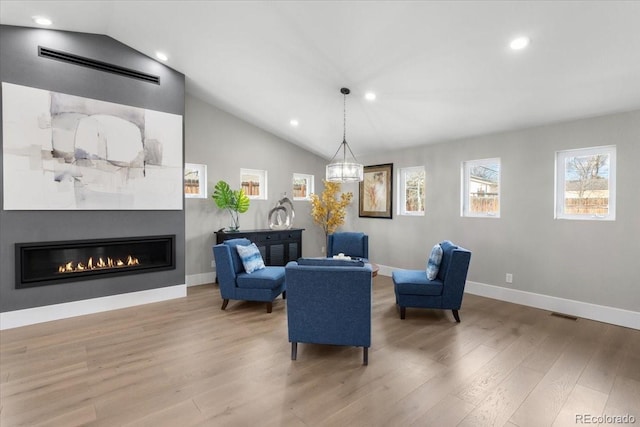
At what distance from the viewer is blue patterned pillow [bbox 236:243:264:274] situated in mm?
4098

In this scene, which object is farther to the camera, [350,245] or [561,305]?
[350,245]

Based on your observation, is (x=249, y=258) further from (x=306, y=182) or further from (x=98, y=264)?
(x=306, y=182)

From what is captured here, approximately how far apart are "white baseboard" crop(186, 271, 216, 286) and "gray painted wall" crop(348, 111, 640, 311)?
3.64m

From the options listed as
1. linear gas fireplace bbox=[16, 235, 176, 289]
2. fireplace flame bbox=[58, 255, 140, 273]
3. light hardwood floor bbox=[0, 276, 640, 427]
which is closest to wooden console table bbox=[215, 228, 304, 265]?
linear gas fireplace bbox=[16, 235, 176, 289]

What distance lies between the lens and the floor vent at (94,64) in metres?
3.67

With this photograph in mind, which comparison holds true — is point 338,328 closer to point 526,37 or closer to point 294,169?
point 526,37

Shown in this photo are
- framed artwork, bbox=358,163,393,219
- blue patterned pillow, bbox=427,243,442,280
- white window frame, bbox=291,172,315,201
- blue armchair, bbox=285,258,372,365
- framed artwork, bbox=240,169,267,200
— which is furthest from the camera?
white window frame, bbox=291,172,315,201

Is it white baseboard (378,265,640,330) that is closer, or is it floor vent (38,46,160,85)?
white baseboard (378,265,640,330)

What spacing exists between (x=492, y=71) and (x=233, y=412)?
3980 millimetres

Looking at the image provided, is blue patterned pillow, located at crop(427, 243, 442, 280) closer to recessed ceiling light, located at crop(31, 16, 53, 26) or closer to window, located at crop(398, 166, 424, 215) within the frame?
window, located at crop(398, 166, 424, 215)

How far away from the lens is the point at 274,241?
582cm

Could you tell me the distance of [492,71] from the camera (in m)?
3.30

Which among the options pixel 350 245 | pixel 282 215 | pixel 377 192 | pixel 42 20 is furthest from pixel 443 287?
pixel 42 20

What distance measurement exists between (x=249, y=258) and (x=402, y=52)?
122 inches
